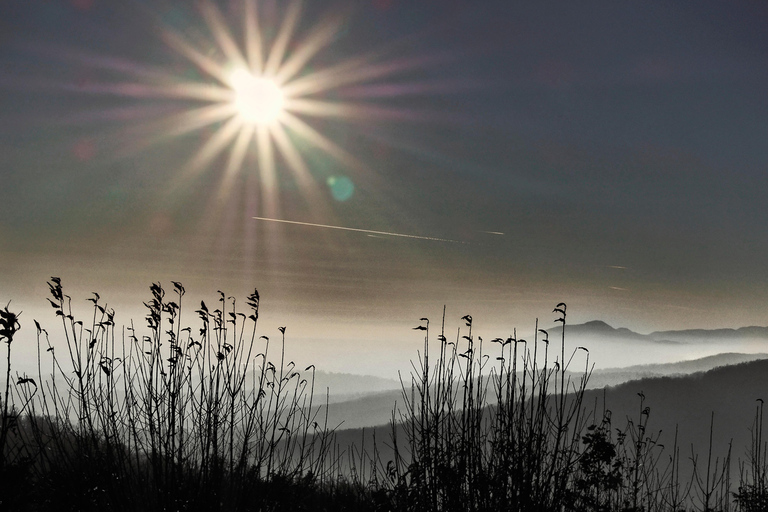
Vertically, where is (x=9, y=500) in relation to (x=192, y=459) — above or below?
below

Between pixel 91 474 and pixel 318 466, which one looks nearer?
pixel 91 474

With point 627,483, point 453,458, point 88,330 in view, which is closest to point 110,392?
point 88,330

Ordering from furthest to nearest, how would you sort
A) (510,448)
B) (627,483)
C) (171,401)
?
(627,483) → (171,401) → (510,448)

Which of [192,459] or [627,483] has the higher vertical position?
[192,459]

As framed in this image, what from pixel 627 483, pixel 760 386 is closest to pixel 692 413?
pixel 760 386

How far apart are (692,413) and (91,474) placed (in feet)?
524

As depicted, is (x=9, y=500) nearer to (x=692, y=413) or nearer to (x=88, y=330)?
(x=88, y=330)

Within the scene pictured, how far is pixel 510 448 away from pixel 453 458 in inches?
31.9

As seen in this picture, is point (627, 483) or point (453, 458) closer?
point (453, 458)

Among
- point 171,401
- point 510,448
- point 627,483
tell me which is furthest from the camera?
point 627,483

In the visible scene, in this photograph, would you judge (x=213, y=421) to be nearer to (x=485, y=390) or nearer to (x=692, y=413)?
(x=485, y=390)

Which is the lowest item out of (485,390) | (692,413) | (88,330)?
(692,413)

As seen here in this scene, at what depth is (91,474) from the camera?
6.79 meters

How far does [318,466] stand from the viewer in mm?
8000
